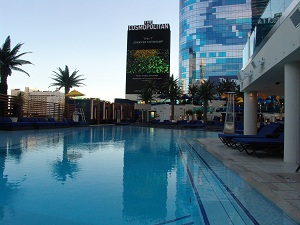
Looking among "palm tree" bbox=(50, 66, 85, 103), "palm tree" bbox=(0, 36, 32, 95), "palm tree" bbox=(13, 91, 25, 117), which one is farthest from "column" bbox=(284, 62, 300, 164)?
"palm tree" bbox=(50, 66, 85, 103)

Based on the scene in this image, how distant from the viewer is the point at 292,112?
24.1 ft

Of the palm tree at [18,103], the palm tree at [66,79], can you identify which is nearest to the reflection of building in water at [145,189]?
the palm tree at [18,103]

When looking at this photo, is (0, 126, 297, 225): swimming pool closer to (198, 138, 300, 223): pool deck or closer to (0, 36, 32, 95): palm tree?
(198, 138, 300, 223): pool deck

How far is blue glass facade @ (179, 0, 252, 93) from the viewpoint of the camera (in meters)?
75.5

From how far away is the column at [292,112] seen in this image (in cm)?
732

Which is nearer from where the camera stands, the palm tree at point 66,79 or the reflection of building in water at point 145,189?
the reflection of building in water at point 145,189

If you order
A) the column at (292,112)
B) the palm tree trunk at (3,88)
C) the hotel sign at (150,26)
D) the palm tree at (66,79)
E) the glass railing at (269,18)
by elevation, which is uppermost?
the hotel sign at (150,26)

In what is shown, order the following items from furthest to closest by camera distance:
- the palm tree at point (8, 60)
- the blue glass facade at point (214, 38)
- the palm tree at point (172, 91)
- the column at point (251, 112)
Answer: the blue glass facade at point (214, 38)
the palm tree at point (172, 91)
the palm tree at point (8, 60)
the column at point (251, 112)

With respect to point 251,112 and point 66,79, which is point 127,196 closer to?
point 251,112

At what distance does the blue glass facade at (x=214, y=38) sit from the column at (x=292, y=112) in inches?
2749

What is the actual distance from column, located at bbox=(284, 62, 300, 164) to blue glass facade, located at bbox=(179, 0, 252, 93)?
→ 69828 mm

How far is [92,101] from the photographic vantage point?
121 feet

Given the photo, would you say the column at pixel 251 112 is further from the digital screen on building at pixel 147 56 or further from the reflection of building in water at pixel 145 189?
the digital screen on building at pixel 147 56

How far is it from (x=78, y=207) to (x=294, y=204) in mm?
2899
